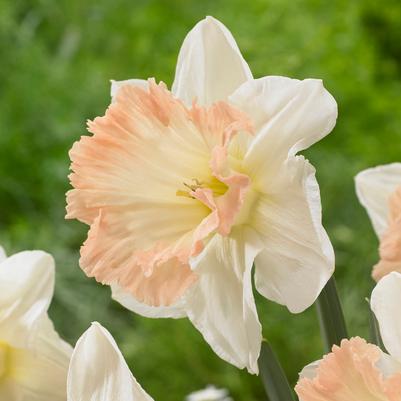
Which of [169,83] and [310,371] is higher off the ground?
[310,371]

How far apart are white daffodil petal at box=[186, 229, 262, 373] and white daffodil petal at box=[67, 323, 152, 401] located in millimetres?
48

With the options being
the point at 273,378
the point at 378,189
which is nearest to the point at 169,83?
the point at 378,189

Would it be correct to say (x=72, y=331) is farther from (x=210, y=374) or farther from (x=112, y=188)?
(x=112, y=188)

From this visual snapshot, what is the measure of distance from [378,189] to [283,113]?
0.34ft

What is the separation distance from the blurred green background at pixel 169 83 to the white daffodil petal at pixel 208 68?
1462 millimetres

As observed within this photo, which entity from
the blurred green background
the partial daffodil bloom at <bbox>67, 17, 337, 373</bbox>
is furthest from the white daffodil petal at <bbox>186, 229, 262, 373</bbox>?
the blurred green background

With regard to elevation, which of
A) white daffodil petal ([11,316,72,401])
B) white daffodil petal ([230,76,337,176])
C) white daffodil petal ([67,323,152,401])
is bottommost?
white daffodil petal ([11,316,72,401])

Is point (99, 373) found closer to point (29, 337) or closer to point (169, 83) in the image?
point (29, 337)

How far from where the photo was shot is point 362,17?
2924 millimetres

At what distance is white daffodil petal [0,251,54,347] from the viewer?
0.56 meters

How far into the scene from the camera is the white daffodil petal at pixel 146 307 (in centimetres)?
54

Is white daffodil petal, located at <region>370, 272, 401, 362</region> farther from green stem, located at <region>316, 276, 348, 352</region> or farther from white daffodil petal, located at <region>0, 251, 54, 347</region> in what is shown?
white daffodil petal, located at <region>0, 251, 54, 347</region>

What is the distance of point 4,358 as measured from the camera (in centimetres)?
57

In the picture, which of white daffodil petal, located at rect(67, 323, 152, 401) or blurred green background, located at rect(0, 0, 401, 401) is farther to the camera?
blurred green background, located at rect(0, 0, 401, 401)
